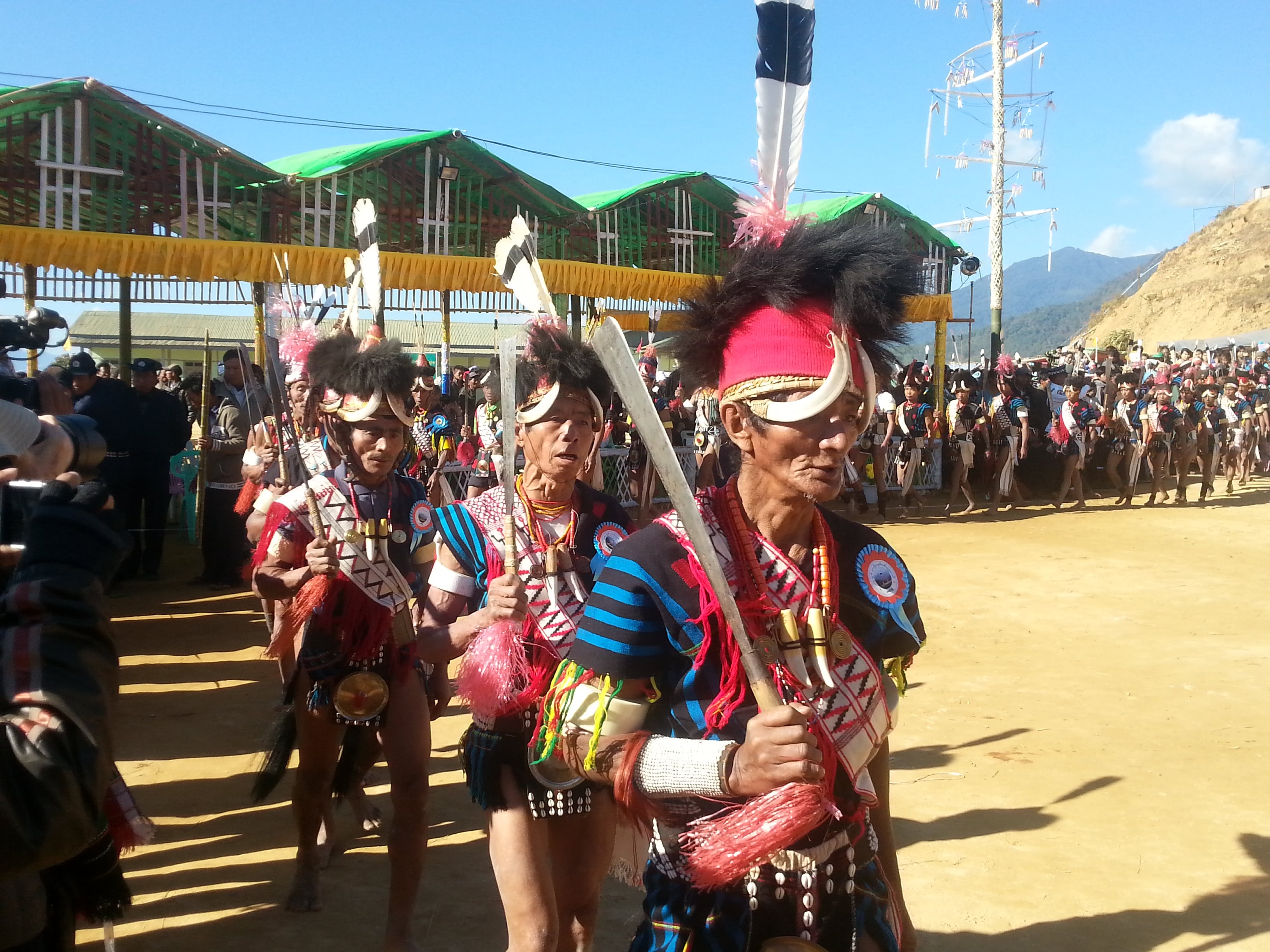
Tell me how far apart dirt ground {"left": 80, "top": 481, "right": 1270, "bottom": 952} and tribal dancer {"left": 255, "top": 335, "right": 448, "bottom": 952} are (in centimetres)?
55

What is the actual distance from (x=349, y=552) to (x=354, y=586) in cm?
14

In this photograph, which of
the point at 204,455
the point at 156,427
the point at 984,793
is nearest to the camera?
the point at 984,793

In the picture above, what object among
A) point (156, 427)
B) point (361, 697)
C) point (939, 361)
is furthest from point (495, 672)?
point (939, 361)

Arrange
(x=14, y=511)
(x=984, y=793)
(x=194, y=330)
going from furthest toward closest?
(x=194, y=330), (x=984, y=793), (x=14, y=511)

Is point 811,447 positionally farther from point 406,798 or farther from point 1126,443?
point 1126,443

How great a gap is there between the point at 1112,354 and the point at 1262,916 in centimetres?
2620

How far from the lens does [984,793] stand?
5613mm

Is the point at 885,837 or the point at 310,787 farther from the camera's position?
the point at 310,787

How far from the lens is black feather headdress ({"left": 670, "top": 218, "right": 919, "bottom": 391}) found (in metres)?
2.27

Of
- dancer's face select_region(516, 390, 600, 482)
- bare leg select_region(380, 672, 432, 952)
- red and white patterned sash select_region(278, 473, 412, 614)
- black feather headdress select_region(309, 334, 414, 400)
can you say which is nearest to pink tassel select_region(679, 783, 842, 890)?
dancer's face select_region(516, 390, 600, 482)


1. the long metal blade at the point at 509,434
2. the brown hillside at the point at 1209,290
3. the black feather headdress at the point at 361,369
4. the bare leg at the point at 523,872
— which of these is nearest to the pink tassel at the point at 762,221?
the long metal blade at the point at 509,434

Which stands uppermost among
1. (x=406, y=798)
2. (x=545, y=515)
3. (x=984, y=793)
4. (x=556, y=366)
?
(x=556, y=366)

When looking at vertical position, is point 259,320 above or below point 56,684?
above

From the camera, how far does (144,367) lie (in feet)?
35.3
